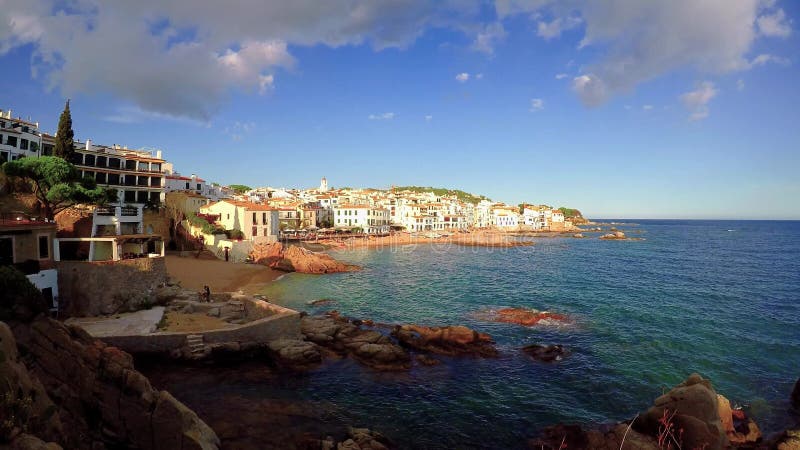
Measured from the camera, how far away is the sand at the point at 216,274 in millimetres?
37812

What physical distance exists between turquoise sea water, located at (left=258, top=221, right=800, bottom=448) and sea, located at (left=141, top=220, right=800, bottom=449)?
0.30 feet

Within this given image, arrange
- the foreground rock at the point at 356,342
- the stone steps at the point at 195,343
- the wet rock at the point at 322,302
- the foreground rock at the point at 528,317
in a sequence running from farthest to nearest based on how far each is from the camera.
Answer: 1. the wet rock at the point at 322,302
2. the foreground rock at the point at 528,317
3. the foreground rock at the point at 356,342
4. the stone steps at the point at 195,343

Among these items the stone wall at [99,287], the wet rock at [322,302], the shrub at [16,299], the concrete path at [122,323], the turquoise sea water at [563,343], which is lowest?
the turquoise sea water at [563,343]

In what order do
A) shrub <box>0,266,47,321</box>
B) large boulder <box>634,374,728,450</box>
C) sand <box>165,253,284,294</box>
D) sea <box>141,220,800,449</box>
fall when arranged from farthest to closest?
sand <box>165,253,284,294</box> → sea <box>141,220,800,449</box> → large boulder <box>634,374,728,450</box> → shrub <box>0,266,47,321</box>

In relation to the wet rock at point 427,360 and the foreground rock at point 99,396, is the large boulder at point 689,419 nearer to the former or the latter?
the wet rock at point 427,360

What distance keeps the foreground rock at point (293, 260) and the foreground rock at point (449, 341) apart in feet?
96.7

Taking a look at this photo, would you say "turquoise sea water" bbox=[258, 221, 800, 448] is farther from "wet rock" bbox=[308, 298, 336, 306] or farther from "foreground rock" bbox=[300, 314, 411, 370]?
"foreground rock" bbox=[300, 314, 411, 370]

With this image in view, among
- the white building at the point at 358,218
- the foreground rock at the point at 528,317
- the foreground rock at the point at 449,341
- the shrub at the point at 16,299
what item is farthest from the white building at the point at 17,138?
the white building at the point at 358,218

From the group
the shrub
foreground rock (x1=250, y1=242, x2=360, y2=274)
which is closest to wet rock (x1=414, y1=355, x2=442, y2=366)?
the shrub

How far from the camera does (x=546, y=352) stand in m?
23.9

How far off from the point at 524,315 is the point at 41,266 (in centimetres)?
3243

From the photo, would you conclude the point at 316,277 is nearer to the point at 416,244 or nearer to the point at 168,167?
the point at 168,167

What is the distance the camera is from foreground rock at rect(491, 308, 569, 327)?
101 feet

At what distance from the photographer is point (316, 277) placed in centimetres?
5003
